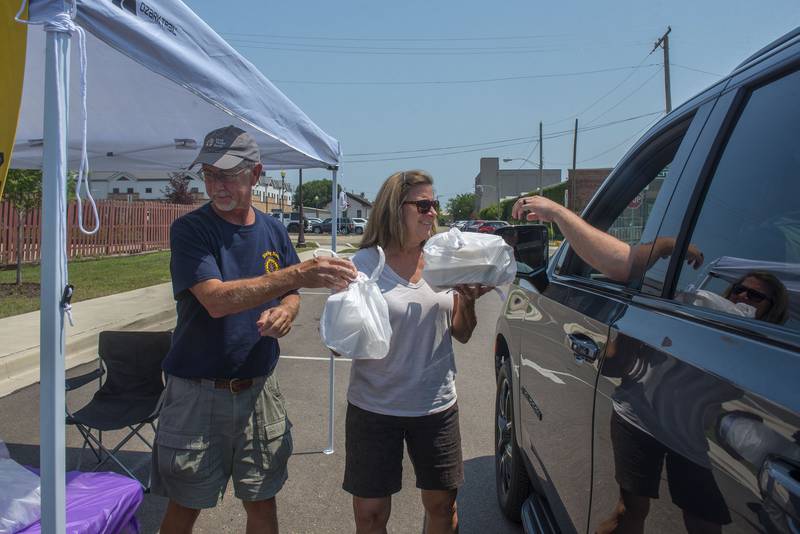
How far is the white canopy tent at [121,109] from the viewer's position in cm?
169

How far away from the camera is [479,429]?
459 centimetres

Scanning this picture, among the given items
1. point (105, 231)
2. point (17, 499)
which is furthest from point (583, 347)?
point (105, 231)

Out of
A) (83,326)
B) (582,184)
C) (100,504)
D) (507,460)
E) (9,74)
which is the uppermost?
(582,184)

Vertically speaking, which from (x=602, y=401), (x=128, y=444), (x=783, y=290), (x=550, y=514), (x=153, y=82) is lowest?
(x=128, y=444)

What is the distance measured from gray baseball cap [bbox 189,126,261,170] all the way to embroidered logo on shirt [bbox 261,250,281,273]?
1.30 ft

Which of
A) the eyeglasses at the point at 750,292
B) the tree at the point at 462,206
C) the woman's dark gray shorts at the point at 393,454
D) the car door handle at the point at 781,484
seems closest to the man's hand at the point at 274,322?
the woman's dark gray shorts at the point at 393,454

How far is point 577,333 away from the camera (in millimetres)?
1947

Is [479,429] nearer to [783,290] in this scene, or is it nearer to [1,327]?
[783,290]

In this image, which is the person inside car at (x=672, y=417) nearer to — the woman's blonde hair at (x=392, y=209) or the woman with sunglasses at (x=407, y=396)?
the woman with sunglasses at (x=407, y=396)

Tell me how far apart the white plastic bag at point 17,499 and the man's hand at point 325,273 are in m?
1.12

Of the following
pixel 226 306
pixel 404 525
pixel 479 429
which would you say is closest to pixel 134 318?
pixel 479 429

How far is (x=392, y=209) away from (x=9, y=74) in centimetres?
138

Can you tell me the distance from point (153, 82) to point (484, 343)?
18.8 feet

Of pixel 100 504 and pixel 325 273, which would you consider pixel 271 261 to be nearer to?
pixel 325 273
